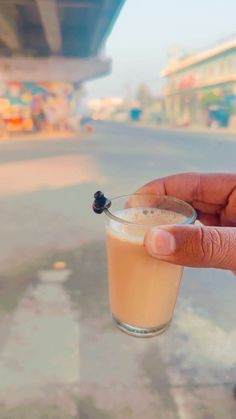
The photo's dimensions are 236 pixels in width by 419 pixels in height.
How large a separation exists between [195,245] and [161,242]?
4cm

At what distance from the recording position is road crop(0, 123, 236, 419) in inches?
16.9

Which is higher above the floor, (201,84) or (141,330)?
(201,84)

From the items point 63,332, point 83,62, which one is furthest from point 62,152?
point 63,332

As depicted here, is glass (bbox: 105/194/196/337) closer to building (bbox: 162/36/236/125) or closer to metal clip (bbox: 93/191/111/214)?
metal clip (bbox: 93/191/111/214)

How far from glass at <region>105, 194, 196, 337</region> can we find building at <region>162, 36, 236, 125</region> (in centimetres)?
70

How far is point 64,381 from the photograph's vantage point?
461 mm

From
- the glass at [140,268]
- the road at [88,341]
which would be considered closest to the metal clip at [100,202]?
the glass at [140,268]

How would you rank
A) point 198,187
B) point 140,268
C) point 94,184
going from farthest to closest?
1. point 94,184
2. point 198,187
3. point 140,268

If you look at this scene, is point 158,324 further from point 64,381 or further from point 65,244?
point 65,244

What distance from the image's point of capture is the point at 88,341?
54 centimetres

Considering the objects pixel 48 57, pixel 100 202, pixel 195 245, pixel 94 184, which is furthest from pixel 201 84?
pixel 195 245

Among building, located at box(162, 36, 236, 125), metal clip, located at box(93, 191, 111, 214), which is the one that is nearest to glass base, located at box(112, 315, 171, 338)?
metal clip, located at box(93, 191, 111, 214)

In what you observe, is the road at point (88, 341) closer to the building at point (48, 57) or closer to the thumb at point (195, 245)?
the thumb at point (195, 245)

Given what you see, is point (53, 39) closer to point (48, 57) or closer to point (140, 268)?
point (48, 57)
